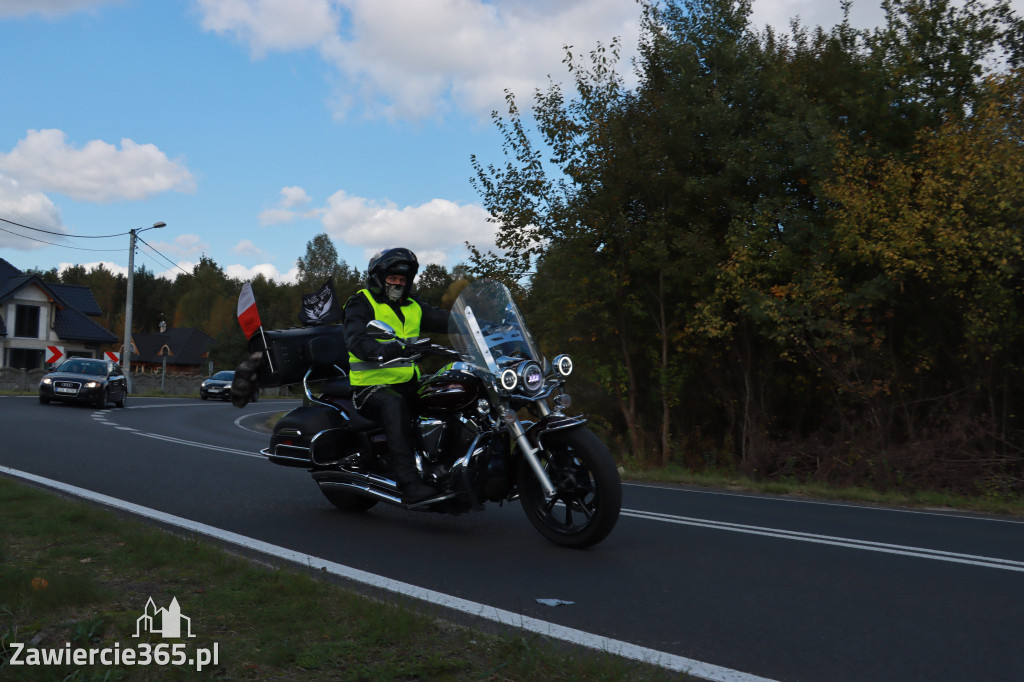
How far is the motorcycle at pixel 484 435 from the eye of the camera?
17.8ft

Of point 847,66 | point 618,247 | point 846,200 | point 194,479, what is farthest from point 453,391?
point 847,66

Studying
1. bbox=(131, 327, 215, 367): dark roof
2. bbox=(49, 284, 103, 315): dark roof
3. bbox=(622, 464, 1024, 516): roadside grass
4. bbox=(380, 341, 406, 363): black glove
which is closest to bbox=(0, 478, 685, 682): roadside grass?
bbox=(380, 341, 406, 363): black glove

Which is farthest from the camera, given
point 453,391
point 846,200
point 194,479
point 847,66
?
point 847,66

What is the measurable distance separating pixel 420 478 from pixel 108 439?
8.96 metres

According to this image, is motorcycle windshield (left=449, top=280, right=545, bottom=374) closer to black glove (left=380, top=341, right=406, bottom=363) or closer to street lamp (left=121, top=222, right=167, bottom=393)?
black glove (left=380, top=341, right=406, bottom=363)

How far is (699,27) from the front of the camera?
16484 millimetres

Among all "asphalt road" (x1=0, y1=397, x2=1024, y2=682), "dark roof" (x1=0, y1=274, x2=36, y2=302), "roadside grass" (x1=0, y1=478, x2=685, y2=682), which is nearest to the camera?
"roadside grass" (x1=0, y1=478, x2=685, y2=682)

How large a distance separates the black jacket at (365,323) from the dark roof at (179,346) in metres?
95.2

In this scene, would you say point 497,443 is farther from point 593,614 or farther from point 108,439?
point 108,439

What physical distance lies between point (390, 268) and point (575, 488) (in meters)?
2.00

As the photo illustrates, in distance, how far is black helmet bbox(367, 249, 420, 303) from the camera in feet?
20.3

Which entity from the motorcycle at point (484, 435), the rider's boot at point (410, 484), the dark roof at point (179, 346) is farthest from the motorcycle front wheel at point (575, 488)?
the dark roof at point (179, 346)

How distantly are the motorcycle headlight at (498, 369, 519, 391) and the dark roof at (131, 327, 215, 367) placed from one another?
9647 cm

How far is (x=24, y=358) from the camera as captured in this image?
57.1 metres
